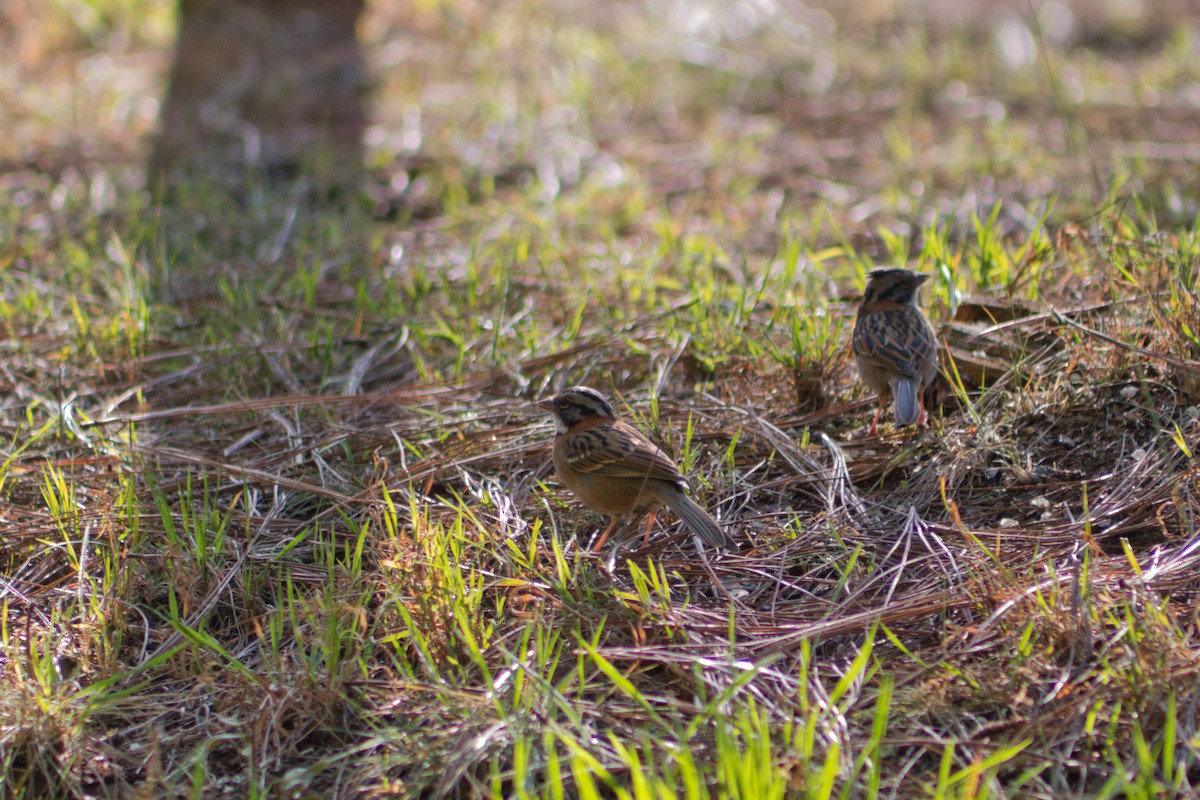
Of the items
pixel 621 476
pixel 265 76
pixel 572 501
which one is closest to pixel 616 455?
pixel 621 476

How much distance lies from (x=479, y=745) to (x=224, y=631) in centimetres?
118

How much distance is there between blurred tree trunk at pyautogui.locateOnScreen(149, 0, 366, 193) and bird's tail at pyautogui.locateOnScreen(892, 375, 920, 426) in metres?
5.48

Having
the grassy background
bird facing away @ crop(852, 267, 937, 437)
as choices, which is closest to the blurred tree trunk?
the grassy background

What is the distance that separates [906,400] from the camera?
4.14 m

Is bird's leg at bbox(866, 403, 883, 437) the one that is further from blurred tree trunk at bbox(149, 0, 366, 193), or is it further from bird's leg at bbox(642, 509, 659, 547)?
blurred tree trunk at bbox(149, 0, 366, 193)

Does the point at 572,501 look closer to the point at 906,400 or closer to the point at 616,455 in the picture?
the point at 616,455

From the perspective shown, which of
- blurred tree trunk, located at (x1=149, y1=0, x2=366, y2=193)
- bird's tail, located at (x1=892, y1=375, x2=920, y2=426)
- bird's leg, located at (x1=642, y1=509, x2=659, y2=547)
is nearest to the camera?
bird's leg, located at (x1=642, y1=509, x2=659, y2=547)

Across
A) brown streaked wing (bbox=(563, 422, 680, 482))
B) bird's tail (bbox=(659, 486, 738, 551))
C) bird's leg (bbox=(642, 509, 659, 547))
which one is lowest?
bird's leg (bbox=(642, 509, 659, 547))

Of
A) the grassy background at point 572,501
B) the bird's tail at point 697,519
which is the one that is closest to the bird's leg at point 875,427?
the grassy background at point 572,501

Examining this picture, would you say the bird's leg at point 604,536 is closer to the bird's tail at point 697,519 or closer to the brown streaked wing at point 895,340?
the bird's tail at point 697,519

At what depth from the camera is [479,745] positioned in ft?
9.11

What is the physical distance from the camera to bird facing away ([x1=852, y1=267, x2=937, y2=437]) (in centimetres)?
417

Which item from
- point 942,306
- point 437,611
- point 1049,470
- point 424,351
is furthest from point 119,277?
point 1049,470

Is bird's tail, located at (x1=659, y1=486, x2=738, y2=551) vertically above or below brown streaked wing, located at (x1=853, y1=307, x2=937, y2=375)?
below
